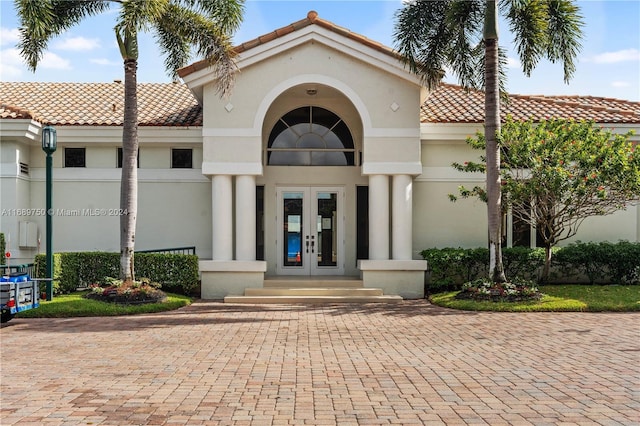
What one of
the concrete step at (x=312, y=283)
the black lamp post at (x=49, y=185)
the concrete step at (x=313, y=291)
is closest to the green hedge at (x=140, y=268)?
the black lamp post at (x=49, y=185)

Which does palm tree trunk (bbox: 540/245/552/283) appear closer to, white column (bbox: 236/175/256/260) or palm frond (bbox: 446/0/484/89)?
palm frond (bbox: 446/0/484/89)

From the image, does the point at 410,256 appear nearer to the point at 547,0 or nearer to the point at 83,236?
the point at 547,0

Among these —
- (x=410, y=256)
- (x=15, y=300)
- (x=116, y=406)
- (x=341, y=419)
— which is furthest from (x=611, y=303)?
(x=15, y=300)

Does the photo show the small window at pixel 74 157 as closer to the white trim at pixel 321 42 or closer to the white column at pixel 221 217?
the white trim at pixel 321 42

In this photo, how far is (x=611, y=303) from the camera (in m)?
14.4

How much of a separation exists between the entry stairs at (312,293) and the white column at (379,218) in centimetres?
106

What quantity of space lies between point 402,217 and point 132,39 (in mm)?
8698

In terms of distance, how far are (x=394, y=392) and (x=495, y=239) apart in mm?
9360

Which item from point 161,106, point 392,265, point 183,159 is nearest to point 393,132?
point 392,265

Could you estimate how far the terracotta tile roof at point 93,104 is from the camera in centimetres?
1883

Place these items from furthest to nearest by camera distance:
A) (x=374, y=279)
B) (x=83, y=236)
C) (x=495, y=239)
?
(x=83, y=236)
(x=374, y=279)
(x=495, y=239)

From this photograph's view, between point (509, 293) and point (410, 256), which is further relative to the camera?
point (410, 256)

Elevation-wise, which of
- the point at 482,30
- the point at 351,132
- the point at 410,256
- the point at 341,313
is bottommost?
the point at 341,313

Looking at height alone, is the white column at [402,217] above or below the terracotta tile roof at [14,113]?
below
